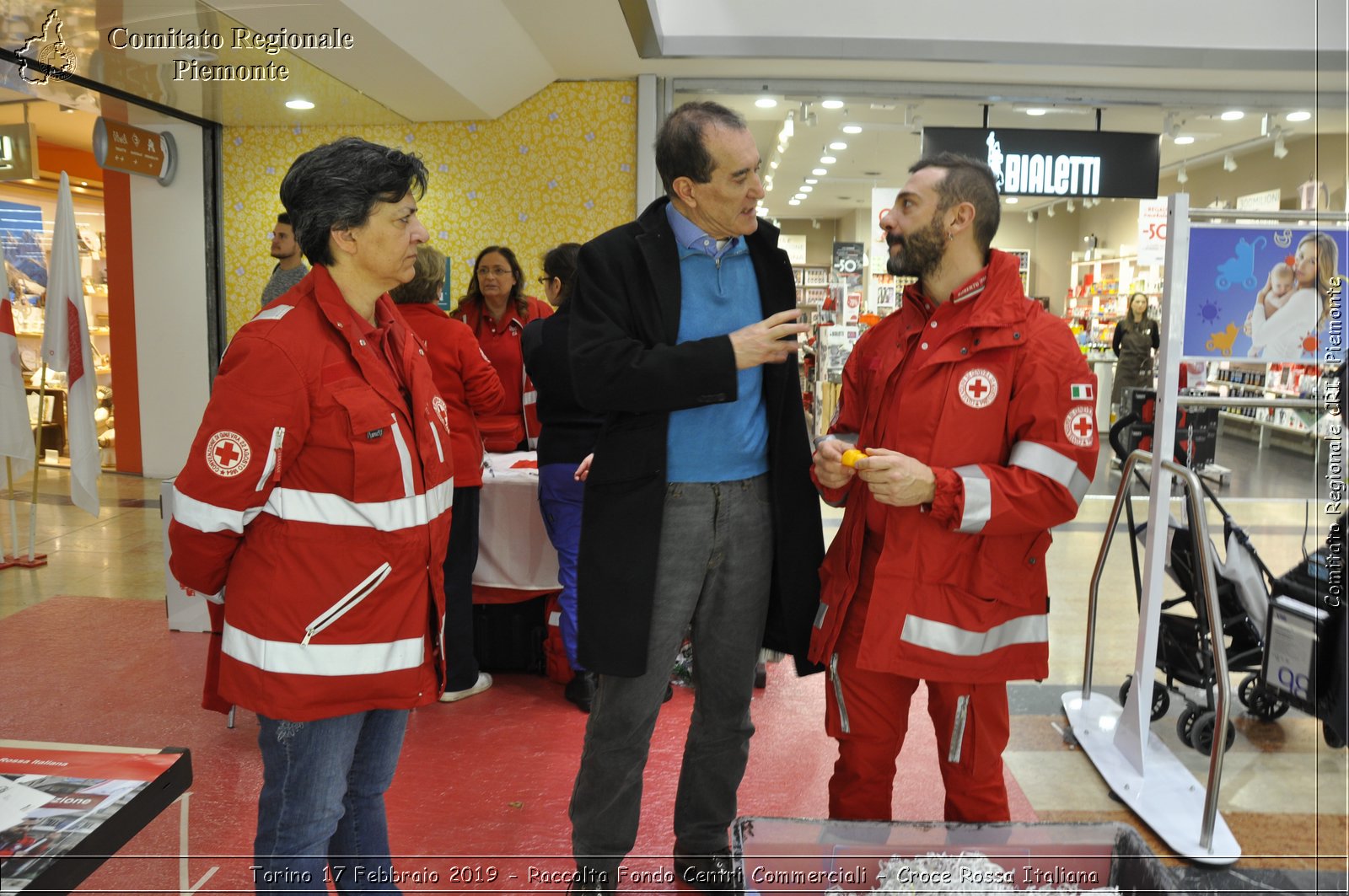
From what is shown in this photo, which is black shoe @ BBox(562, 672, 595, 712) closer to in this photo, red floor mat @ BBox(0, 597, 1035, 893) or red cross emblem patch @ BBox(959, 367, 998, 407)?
red floor mat @ BBox(0, 597, 1035, 893)

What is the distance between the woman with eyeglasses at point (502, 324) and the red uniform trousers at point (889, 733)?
250 centimetres

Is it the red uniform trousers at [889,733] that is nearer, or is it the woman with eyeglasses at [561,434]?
the red uniform trousers at [889,733]

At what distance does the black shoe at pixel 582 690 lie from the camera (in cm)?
367

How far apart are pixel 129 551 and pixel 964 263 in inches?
234

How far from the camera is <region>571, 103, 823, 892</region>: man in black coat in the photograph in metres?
1.98

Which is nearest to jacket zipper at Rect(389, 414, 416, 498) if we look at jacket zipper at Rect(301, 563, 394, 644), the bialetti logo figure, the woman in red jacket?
jacket zipper at Rect(301, 563, 394, 644)

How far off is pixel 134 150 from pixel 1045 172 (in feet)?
24.3

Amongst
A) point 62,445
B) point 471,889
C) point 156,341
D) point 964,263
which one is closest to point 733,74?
point 156,341

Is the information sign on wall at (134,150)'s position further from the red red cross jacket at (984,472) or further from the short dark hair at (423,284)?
the red red cross jacket at (984,472)

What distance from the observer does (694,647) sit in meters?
2.28

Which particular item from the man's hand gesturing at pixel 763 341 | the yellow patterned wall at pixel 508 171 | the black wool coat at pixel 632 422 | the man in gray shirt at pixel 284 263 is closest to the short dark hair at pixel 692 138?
the black wool coat at pixel 632 422

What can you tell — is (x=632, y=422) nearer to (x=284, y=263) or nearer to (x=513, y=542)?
(x=513, y=542)

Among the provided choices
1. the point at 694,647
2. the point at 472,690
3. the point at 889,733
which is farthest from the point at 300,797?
the point at 472,690

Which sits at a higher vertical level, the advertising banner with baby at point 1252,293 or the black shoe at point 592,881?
the advertising banner with baby at point 1252,293
